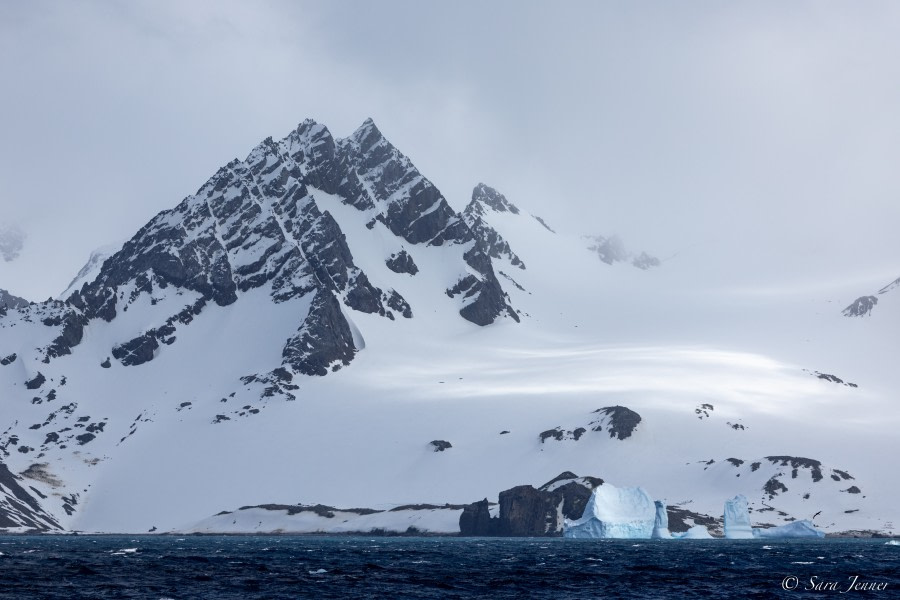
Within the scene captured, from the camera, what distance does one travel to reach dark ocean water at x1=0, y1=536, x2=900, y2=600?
8400 cm

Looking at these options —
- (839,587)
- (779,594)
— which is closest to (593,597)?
(779,594)

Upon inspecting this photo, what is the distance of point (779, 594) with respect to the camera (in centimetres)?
8331

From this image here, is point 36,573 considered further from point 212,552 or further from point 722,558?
point 722,558

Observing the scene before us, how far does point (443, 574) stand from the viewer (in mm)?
102812

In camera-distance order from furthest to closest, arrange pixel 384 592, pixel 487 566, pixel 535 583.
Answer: pixel 487 566 → pixel 535 583 → pixel 384 592

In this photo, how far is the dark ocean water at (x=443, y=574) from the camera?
84.0 metres

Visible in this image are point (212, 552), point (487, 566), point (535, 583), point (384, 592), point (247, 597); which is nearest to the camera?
point (247, 597)

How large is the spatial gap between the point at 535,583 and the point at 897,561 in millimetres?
49794

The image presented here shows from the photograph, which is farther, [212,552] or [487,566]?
[212,552]

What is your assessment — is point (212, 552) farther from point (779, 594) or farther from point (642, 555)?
point (779, 594)
